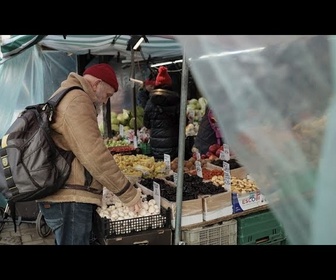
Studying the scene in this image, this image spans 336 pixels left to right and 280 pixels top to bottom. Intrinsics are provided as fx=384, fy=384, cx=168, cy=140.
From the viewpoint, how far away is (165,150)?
18.7ft

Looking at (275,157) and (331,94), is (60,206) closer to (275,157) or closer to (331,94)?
(275,157)

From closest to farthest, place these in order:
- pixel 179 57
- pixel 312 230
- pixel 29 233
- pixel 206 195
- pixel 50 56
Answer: pixel 312 230 < pixel 206 195 < pixel 29 233 < pixel 50 56 < pixel 179 57

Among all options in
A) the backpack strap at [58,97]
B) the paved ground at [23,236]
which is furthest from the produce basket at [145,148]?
the backpack strap at [58,97]

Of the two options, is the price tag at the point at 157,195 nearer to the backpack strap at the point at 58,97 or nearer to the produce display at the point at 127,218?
the produce display at the point at 127,218

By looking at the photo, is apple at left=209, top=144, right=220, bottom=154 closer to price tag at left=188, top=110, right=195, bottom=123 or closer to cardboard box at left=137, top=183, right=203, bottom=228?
cardboard box at left=137, top=183, right=203, bottom=228

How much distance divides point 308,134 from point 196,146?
15.6 ft

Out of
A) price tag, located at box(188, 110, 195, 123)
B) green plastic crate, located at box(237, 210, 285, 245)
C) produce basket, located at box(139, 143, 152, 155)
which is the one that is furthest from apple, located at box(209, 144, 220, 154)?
price tag, located at box(188, 110, 195, 123)

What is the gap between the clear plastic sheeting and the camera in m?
1.33

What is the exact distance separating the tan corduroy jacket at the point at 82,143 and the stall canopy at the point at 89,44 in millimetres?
1996

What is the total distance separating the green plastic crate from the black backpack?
1.71 m

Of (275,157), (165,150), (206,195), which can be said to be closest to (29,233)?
(165,150)

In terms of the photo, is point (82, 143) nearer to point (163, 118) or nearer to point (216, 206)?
point (216, 206)

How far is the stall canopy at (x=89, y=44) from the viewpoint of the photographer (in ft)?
15.4

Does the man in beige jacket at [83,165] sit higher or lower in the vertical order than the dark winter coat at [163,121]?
lower
